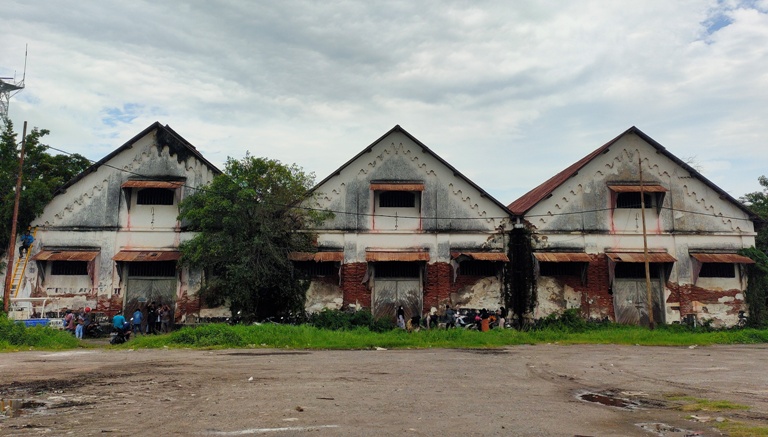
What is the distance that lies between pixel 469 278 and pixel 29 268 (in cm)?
1801

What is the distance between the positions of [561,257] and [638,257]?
10.9ft

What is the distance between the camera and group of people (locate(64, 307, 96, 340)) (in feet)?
66.4

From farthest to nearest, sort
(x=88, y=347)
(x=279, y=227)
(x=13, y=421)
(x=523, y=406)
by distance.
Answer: (x=279, y=227), (x=88, y=347), (x=523, y=406), (x=13, y=421)

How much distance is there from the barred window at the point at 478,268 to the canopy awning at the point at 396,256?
69.0 inches

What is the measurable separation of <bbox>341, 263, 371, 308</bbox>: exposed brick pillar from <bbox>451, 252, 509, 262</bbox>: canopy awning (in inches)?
153

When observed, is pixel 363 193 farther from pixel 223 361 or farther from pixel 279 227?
pixel 223 361

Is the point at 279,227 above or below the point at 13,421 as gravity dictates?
above

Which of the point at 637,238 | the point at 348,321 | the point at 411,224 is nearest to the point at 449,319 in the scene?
the point at 348,321

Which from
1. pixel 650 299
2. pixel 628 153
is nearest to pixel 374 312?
pixel 650 299

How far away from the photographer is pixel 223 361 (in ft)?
43.1

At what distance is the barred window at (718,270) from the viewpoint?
23.4m

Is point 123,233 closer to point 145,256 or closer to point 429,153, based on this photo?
point 145,256

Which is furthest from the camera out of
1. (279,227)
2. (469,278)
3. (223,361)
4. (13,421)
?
(469,278)

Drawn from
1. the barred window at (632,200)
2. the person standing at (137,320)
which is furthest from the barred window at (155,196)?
the barred window at (632,200)
